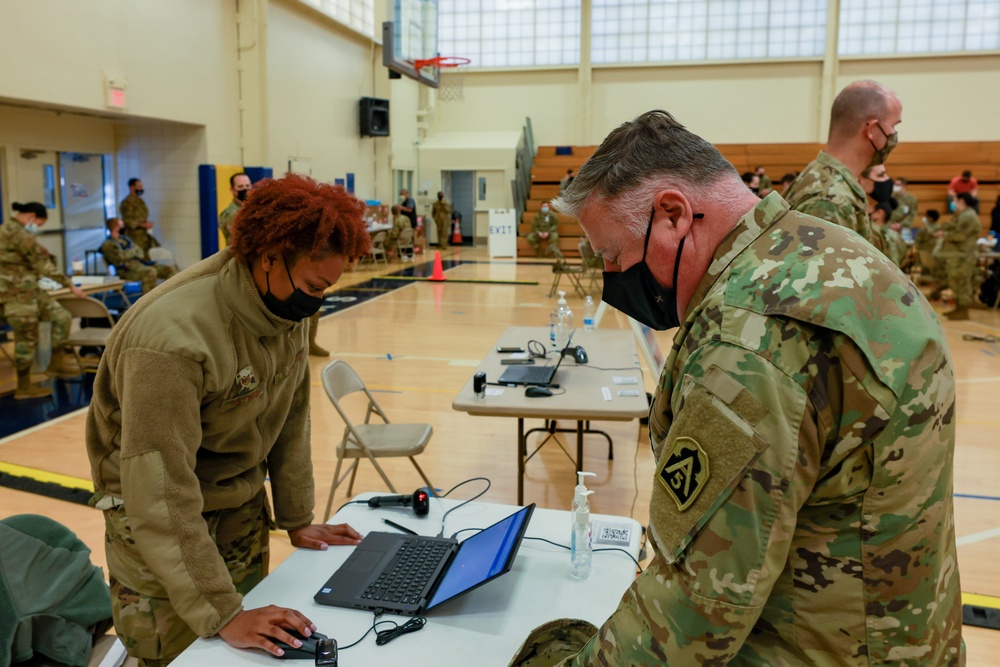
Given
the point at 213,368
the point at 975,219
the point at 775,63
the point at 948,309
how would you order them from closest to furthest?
1. the point at 213,368
2. the point at 975,219
3. the point at 948,309
4. the point at 775,63

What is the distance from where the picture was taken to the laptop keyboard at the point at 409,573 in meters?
1.88

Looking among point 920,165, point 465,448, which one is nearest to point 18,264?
point 465,448

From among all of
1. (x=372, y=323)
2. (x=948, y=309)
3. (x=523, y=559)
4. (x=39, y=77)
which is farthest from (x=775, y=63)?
(x=523, y=559)

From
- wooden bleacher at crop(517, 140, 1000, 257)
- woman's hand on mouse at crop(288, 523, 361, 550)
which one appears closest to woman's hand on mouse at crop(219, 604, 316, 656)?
woman's hand on mouse at crop(288, 523, 361, 550)

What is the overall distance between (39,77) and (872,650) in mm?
10477

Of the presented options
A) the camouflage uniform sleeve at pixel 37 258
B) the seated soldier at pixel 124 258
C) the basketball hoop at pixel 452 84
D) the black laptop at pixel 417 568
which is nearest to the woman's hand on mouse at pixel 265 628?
the black laptop at pixel 417 568

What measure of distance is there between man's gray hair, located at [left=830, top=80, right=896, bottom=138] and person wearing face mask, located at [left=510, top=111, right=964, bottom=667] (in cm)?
226

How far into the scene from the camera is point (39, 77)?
908 cm

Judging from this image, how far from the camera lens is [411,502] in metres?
2.46

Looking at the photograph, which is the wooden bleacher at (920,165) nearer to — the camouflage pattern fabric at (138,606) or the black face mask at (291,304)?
the black face mask at (291,304)

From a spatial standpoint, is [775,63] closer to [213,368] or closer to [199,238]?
[199,238]

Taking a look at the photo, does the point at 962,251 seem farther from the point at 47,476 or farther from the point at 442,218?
the point at 442,218

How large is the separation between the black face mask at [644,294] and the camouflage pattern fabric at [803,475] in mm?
155

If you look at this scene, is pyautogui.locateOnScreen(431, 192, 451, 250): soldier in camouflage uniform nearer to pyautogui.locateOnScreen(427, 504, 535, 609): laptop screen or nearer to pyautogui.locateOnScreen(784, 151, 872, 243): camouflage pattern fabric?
pyautogui.locateOnScreen(784, 151, 872, 243): camouflage pattern fabric
